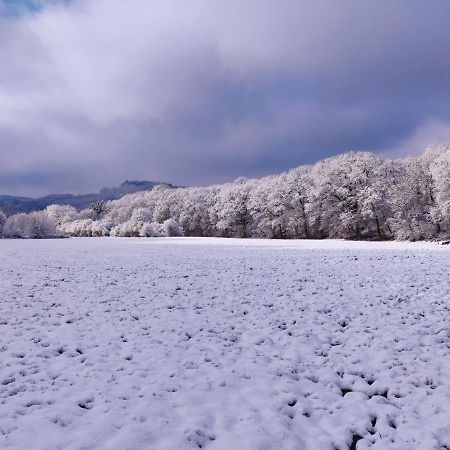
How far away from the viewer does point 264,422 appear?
6.04 meters

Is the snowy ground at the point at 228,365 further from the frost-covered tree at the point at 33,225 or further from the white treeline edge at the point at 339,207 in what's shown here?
the frost-covered tree at the point at 33,225

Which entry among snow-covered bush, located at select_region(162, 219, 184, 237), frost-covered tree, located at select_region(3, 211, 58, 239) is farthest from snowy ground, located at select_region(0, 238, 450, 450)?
snow-covered bush, located at select_region(162, 219, 184, 237)

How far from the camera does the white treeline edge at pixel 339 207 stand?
→ 163 ft

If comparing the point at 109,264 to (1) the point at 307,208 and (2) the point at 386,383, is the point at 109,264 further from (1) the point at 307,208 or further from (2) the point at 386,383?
(1) the point at 307,208

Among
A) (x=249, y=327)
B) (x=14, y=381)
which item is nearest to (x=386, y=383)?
(x=249, y=327)

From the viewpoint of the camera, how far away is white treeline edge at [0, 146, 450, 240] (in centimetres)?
4967

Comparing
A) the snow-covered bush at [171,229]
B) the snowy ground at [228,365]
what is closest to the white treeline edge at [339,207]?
the snow-covered bush at [171,229]

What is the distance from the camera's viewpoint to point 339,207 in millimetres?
62125

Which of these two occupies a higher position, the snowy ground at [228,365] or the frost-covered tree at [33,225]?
the frost-covered tree at [33,225]

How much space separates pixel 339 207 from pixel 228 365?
189 ft

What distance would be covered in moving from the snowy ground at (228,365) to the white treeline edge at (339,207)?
39.0 meters

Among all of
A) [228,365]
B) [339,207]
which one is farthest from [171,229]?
[228,365]

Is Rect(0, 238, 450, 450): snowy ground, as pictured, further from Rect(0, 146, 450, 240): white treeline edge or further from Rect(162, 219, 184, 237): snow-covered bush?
Rect(162, 219, 184, 237): snow-covered bush

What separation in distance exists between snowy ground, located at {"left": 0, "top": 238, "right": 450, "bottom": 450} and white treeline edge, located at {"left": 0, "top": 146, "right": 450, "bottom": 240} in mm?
38980
